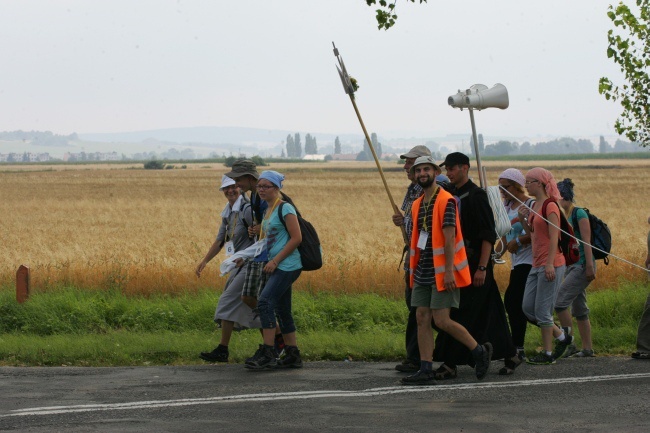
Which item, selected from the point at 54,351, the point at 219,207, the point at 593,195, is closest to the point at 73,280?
the point at 54,351

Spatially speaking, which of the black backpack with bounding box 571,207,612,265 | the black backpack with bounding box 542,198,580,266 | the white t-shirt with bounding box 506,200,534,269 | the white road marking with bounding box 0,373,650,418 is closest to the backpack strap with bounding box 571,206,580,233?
the black backpack with bounding box 571,207,612,265

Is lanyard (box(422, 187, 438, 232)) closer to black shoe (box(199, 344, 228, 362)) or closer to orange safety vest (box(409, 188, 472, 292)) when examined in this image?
orange safety vest (box(409, 188, 472, 292))

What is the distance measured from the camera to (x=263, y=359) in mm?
8562

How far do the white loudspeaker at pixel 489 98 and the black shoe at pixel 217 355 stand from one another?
295cm

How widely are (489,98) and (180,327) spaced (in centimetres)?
438

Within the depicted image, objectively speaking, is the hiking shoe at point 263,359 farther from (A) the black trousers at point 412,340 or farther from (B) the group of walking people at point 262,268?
(A) the black trousers at point 412,340

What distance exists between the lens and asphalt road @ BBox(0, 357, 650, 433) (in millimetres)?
6184

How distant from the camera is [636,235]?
80.4ft

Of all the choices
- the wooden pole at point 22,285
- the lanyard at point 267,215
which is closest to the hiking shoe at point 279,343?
the lanyard at point 267,215

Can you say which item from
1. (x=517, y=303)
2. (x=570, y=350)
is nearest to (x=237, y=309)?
(x=517, y=303)

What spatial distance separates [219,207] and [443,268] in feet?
110

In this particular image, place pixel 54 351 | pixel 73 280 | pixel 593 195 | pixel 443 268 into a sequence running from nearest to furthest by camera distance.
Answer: pixel 443 268 < pixel 54 351 < pixel 73 280 < pixel 593 195

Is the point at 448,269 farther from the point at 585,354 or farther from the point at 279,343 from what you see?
the point at 585,354

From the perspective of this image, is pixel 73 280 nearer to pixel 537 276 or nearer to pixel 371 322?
pixel 371 322
